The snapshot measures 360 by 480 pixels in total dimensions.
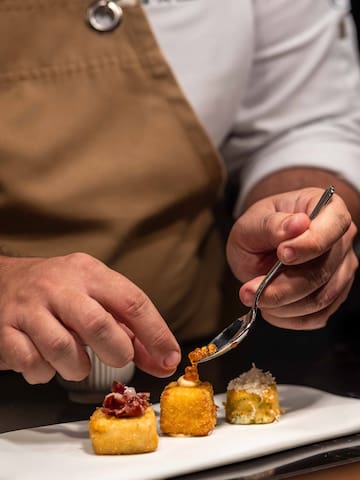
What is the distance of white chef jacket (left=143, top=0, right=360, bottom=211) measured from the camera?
136 cm

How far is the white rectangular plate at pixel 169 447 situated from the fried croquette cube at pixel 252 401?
0.04 feet

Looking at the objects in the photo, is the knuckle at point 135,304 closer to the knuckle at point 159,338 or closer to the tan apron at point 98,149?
the knuckle at point 159,338

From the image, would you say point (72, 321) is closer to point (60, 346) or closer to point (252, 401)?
point (60, 346)

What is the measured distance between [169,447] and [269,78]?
0.74 metres

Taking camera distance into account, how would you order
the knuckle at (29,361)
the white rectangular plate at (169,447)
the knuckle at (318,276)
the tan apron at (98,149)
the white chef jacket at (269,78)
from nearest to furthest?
the white rectangular plate at (169,447) → the knuckle at (29,361) → the knuckle at (318,276) → the tan apron at (98,149) → the white chef jacket at (269,78)

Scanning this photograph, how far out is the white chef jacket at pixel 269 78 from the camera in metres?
1.36

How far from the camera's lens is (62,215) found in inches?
48.6

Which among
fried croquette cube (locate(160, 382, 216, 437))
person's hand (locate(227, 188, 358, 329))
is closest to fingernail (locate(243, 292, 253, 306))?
person's hand (locate(227, 188, 358, 329))

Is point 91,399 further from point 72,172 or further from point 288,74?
point 288,74

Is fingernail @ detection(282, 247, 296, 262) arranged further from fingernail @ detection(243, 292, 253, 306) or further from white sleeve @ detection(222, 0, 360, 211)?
white sleeve @ detection(222, 0, 360, 211)

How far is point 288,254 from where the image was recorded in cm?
96

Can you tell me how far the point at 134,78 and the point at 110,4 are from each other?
0.10m

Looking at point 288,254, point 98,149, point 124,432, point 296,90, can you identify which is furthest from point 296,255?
point 296,90

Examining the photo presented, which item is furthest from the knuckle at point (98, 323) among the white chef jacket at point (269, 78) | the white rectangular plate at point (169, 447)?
the white chef jacket at point (269, 78)
